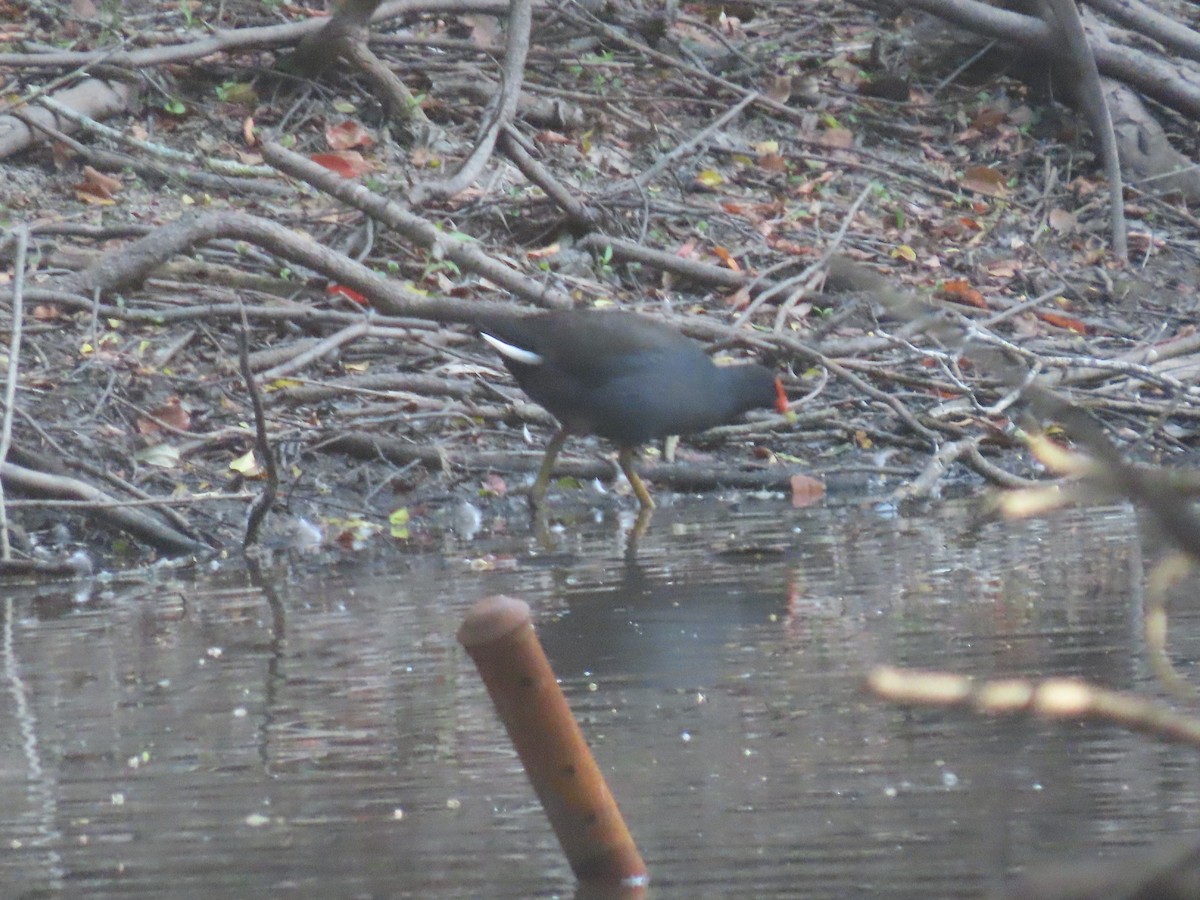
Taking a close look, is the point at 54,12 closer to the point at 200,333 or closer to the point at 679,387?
the point at 200,333

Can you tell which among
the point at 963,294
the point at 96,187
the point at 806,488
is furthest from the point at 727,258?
the point at 96,187

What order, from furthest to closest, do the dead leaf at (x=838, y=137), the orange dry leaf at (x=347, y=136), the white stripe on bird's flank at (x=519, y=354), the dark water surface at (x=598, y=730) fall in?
1. the dead leaf at (x=838, y=137)
2. the orange dry leaf at (x=347, y=136)
3. the white stripe on bird's flank at (x=519, y=354)
4. the dark water surface at (x=598, y=730)

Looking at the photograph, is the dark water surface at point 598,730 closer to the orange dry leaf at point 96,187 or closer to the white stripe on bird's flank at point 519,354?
the white stripe on bird's flank at point 519,354

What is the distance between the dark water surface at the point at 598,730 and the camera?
3055mm

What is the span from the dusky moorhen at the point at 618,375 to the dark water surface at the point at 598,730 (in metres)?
0.98

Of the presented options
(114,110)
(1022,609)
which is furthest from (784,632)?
(114,110)

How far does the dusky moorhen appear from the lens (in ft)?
25.1

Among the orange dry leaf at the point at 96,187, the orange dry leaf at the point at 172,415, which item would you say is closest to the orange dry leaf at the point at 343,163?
the orange dry leaf at the point at 96,187

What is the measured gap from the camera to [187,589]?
6.35 metres

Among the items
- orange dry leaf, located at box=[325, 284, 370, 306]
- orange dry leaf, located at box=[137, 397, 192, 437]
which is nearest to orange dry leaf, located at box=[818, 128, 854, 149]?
orange dry leaf, located at box=[325, 284, 370, 306]

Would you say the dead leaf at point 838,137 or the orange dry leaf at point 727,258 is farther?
the dead leaf at point 838,137

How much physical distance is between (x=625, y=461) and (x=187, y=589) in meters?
2.43

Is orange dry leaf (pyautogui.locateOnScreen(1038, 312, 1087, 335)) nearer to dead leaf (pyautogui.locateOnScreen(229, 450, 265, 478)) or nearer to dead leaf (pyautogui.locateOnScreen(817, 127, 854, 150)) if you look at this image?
dead leaf (pyautogui.locateOnScreen(817, 127, 854, 150))

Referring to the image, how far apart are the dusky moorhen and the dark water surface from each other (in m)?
0.98
